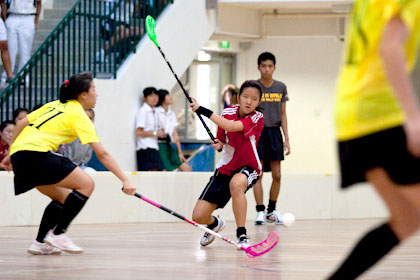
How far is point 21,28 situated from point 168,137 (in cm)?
257

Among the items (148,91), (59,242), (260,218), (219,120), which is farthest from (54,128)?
(148,91)

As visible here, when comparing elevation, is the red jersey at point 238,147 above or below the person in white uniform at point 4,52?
below

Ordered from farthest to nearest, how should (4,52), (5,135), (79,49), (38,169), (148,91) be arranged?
1. (148,91)
2. (79,49)
3. (4,52)
4. (5,135)
5. (38,169)

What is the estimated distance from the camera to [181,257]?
22.9 feet

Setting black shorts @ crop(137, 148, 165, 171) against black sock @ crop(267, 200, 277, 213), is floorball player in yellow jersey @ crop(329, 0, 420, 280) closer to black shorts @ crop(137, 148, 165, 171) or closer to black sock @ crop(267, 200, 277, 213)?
black sock @ crop(267, 200, 277, 213)

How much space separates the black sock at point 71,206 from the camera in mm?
6871

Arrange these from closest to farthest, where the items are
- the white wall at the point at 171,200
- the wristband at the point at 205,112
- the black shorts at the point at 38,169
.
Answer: the black shorts at the point at 38,169, the wristband at the point at 205,112, the white wall at the point at 171,200

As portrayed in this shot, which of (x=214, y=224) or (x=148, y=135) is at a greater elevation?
(x=148, y=135)

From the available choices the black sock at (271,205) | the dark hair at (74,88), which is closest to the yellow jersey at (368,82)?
the dark hair at (74,88)

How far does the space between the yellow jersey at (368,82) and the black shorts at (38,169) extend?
11.3ft

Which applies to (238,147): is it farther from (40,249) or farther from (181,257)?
(40,249)

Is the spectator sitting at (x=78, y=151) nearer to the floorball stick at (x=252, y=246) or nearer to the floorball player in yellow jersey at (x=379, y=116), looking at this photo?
the floorball stick at (x=252, y=246)

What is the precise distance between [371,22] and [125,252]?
4173 millimetres

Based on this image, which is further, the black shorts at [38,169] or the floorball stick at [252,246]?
the floorball stick at [252,246]
